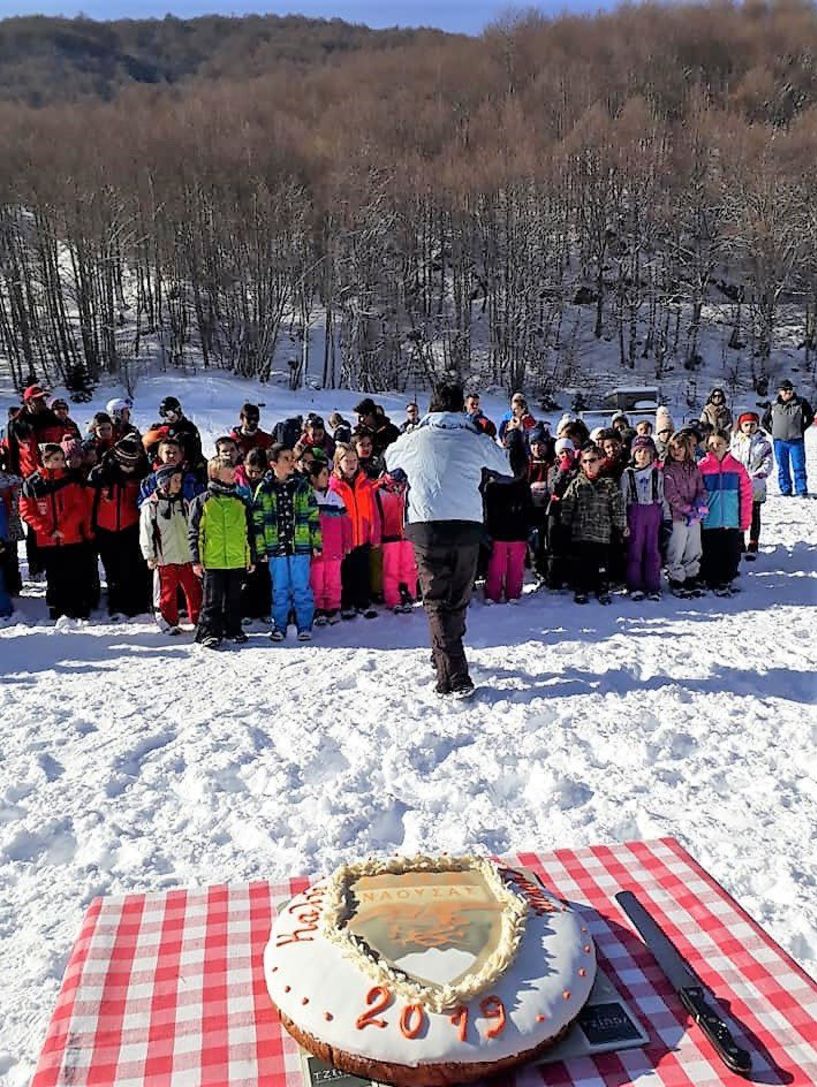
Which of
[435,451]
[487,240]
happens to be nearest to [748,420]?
[435,451]

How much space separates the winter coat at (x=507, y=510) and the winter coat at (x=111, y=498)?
3.08 metres

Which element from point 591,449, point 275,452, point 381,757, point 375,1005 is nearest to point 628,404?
point 591,449

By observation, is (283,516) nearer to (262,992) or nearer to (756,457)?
(262,992)

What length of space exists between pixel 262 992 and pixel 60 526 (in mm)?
5869

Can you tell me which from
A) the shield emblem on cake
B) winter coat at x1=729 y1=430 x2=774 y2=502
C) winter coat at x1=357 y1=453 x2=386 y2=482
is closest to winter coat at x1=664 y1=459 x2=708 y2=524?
winter coat at x1=729 y1=430 x2=774 y2=502

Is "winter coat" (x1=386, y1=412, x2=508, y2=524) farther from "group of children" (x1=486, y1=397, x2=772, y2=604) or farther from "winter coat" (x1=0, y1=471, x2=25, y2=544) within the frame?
"winter coat" (x1=0, y1=471, x2=25, y2=544)

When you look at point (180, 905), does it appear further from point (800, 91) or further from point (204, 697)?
point (800, 91)

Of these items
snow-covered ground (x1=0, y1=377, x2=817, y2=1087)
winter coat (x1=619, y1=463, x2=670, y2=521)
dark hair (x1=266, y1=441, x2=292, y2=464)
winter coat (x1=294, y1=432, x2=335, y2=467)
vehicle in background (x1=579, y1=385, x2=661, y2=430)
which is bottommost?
vehicle in background (x1=579, y1=385, x2=661, y2=430)

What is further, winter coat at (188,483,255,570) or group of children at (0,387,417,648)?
group of children at (0,387,417,648)

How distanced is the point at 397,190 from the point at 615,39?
1219 inches

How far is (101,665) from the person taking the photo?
5941 mm

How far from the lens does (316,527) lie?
6461 millimetres

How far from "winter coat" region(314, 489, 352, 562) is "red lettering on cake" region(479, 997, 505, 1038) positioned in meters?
5.29

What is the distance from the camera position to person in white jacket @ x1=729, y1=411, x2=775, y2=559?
8.80m
